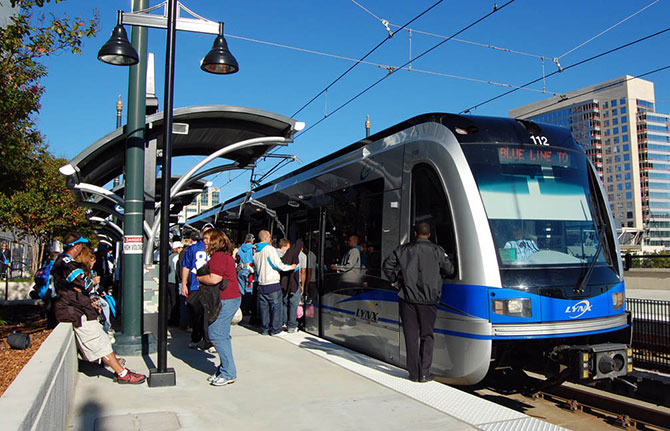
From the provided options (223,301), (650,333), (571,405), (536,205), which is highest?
(536,205)

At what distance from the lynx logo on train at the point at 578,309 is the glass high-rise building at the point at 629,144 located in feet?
406

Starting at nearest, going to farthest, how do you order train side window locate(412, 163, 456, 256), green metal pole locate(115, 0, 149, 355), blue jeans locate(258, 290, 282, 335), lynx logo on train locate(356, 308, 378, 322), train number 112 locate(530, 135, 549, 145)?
1. train side window locate(412, 163, 456, 256)
2. train number 112 locate(530, 135, 549, 145)
3. lynx logo on train locate(356, 308, 378, 322)
4. green metal pole locate(115, 0, 149, 355)
5. blue jeans locate(258, 290, 282, 335)

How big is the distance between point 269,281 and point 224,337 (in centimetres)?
340

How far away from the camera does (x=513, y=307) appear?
602cm

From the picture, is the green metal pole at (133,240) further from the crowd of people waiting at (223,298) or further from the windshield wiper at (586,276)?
the windshield wiper at (586,276)

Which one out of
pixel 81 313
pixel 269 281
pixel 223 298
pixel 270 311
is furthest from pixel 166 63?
pixel 270 311

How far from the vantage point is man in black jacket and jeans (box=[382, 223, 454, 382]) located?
6.31 m

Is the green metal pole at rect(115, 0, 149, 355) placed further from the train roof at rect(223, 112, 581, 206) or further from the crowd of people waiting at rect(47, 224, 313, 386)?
the train roof at rect(223, 112, 581, 206)

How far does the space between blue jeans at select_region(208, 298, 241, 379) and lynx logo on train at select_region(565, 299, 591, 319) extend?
11.7 ft

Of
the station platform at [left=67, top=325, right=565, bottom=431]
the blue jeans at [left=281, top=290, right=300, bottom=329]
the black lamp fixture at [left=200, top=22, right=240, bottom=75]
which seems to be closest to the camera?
the station platform at [left=67, top=325, right=565, bottom=431]

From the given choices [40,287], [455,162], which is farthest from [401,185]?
[40,287]

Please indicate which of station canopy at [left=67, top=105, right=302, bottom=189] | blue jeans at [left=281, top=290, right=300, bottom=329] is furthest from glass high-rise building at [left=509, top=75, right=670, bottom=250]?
blue jeans at [left=281, top=290, right=300, bottom=329]

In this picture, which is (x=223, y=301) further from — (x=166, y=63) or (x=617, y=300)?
(x=617, y=300)

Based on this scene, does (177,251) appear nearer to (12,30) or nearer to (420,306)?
(12,30)
